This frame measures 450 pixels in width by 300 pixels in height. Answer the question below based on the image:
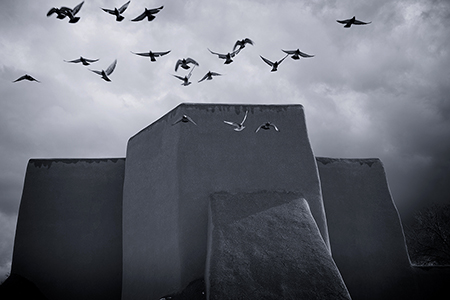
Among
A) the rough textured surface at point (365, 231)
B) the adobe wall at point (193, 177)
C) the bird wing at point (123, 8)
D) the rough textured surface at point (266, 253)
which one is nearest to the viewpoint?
the rough textured surface at point (266, 253)

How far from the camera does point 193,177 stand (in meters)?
8.61

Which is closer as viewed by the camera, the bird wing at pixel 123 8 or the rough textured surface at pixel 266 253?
the rough textured surface at pixel 266 253

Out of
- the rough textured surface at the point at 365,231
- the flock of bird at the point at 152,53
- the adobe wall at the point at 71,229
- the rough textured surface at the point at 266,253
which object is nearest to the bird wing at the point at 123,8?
the flock of bird at the point at 152,53

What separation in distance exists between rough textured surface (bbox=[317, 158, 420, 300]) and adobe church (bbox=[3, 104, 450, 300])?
30 mm

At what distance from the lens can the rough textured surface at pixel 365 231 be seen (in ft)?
31.2

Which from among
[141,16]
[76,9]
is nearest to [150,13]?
[141,16]

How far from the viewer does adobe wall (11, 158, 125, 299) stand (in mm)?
9555

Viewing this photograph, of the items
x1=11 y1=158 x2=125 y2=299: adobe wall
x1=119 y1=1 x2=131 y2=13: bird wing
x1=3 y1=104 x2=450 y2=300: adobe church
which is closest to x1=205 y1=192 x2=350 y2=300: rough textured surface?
x1=3 y1=104 x2=450 y2=300: adobe church

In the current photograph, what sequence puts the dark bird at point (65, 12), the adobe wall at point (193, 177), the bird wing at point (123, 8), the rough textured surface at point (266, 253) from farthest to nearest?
the adobe wall at point (193, 177) → the bird wing at point (123, 8) → the dark bird at point (65, 12) → the rough textured surface at point (266, 253)

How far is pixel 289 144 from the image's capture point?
9469 mm

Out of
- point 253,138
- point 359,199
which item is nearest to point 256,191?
point 253,138

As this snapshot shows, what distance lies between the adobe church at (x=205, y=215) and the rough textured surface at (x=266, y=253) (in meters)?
0.03

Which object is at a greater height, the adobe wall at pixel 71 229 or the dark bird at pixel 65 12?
the dark bird at pixel 65 12

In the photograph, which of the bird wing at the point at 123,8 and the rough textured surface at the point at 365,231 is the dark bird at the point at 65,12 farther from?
the rough textured surface at the point at 365,231
